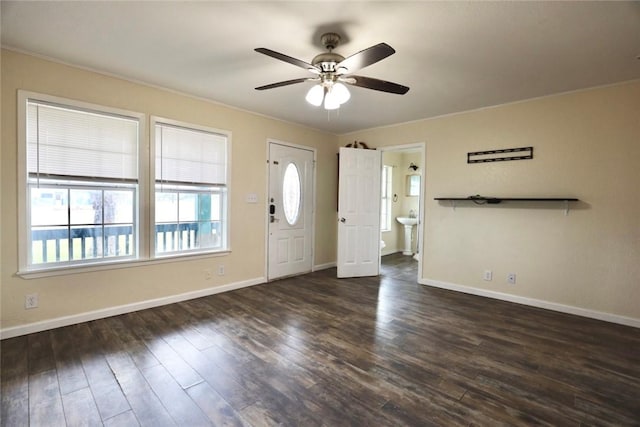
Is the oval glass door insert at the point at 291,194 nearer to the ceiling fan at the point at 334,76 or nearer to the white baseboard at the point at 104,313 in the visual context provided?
the white baseboard at the point at 104,313

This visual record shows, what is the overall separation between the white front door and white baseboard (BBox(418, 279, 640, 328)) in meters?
1.98

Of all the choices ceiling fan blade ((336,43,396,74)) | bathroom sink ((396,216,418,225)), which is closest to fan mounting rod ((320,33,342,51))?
ceiling fan blade ((336,43,396,74))

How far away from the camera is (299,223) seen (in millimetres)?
4895

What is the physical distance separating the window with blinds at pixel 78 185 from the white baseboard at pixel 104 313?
0.52 meters

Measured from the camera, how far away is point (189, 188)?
3633 mm

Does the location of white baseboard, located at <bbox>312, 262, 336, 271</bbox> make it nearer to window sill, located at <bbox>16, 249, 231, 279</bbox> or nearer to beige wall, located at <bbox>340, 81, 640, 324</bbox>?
beige wall, located at <bbox>340, 81, 640, 324</bbox>

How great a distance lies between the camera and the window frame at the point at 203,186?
129 inches

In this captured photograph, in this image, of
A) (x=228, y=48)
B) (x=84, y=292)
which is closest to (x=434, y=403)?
(x=228, y=48)

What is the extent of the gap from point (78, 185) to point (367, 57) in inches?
116

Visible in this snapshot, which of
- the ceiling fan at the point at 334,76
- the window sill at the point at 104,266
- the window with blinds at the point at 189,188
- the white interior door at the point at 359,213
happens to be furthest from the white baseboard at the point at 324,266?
the ceiling fan at the point at 334,76

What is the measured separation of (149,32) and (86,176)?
1.57 m

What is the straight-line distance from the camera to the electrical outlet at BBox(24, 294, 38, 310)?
8.58ft

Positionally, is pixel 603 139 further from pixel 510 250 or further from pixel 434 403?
pixel 434 403

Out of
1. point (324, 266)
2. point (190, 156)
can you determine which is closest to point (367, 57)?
point (190, 156)
